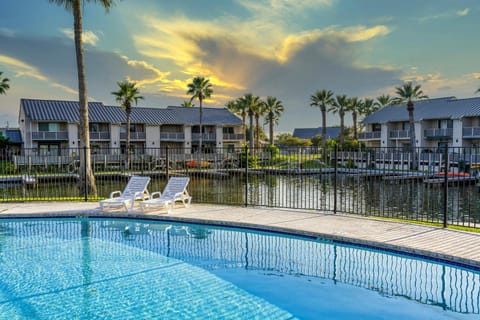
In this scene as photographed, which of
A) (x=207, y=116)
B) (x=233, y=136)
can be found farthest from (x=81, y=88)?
(x=233, y=136)

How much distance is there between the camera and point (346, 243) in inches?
279

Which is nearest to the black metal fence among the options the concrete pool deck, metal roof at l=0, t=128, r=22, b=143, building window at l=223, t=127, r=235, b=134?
the concrete pool deck

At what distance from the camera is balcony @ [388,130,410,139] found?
4270cm

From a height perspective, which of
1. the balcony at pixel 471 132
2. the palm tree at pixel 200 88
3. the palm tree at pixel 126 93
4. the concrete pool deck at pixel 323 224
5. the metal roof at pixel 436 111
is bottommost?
the concrete pool deck at pixel 323 224

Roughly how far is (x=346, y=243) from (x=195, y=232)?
367 cm

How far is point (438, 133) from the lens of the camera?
40656 millimetres

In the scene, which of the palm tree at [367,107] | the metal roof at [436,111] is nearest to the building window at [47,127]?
the metal roof at [436,111]

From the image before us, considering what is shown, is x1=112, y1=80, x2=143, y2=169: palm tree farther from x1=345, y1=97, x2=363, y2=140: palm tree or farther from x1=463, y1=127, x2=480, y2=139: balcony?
x1=463, y1=127, x2=480, y2=139: balcony

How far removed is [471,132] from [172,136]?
33.8 metres

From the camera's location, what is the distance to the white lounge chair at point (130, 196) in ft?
33.9

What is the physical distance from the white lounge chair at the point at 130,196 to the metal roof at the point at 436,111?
3731cm

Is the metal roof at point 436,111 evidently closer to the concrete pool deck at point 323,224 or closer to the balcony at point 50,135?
the concrete pool deck at point 323,224

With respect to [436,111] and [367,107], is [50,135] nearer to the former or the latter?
[436,111]

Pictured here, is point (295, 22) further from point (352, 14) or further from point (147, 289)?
point (147, 289)
